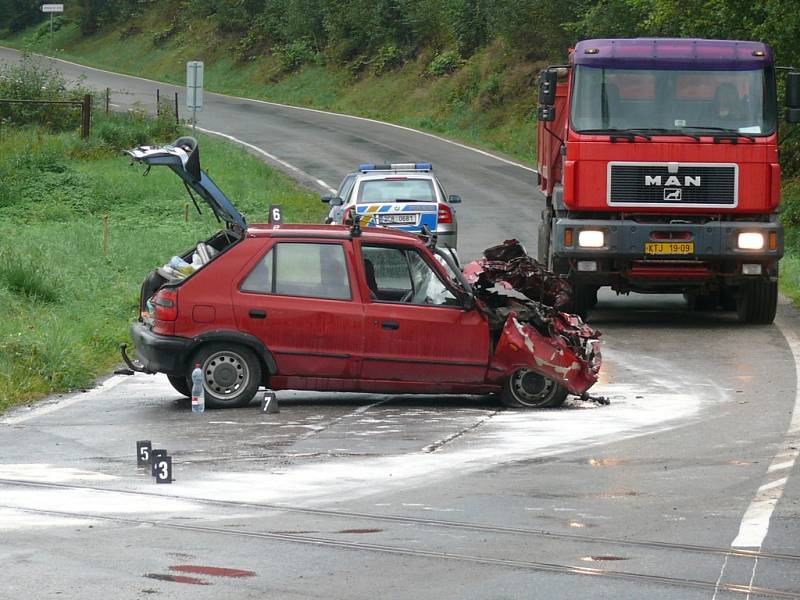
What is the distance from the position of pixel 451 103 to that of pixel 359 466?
49.0 metres

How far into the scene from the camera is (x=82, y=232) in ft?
90.4

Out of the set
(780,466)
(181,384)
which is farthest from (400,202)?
(780,466)

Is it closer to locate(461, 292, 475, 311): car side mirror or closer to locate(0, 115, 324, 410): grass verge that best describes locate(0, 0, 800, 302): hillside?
locate(0, 115, 324, 410): grass verge

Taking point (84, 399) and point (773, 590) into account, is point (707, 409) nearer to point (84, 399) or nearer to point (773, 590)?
point (84, 399)

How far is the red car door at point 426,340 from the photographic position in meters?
12.6

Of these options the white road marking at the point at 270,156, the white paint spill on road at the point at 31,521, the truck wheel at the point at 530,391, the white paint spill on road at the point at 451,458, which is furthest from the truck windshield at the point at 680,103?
the white road marking at the point at 270,156

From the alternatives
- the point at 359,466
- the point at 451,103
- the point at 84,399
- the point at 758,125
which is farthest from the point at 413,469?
the point at 451,103

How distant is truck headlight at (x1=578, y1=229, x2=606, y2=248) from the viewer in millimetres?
18328

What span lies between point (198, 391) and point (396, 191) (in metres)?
13.6

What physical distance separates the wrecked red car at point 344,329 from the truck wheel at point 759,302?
6542 millimetres

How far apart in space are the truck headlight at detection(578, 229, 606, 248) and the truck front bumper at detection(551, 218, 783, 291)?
0.02 meters

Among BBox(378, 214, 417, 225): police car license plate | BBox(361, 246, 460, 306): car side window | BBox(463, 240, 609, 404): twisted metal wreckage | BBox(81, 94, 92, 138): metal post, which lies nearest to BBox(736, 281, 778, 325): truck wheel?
BBox(463, 240, 609, 404): twisted metal wreckage

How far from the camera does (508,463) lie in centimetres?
1014

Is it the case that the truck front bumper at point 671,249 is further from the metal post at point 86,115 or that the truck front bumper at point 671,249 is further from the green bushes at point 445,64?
the green bushes at point 445,64
